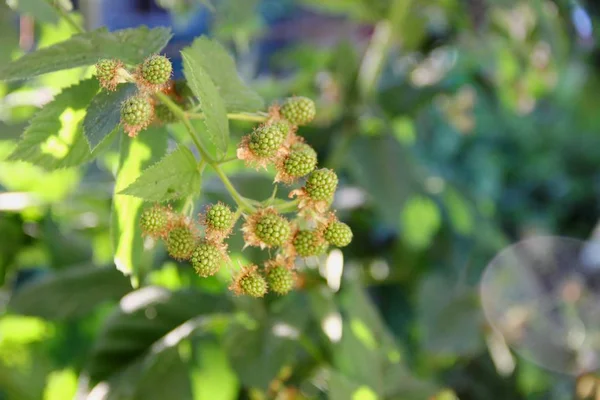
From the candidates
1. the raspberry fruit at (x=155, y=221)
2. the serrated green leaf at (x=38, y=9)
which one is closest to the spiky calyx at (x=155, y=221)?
the raspberry fruit at (x=155, y=221)

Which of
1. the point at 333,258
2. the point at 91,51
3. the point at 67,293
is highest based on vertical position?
the point at 91,51

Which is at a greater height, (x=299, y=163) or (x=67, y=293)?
(x=299, y=163)

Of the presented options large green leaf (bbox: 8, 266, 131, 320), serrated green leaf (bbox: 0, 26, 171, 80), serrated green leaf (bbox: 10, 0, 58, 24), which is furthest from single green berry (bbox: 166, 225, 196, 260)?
large green leaf (bbox: 8, 266, 131, 320)

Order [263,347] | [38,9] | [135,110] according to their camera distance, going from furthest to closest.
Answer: [263,347]
[38,9]
[135,110]

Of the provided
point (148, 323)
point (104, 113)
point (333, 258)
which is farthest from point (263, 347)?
point (104, 113)

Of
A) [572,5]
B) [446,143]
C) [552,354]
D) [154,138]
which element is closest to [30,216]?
[154,138]

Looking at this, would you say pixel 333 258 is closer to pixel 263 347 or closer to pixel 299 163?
pixel 299 163

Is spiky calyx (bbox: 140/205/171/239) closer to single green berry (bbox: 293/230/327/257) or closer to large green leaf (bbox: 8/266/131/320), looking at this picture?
single green berry (bbox: 293/230/327/257)
